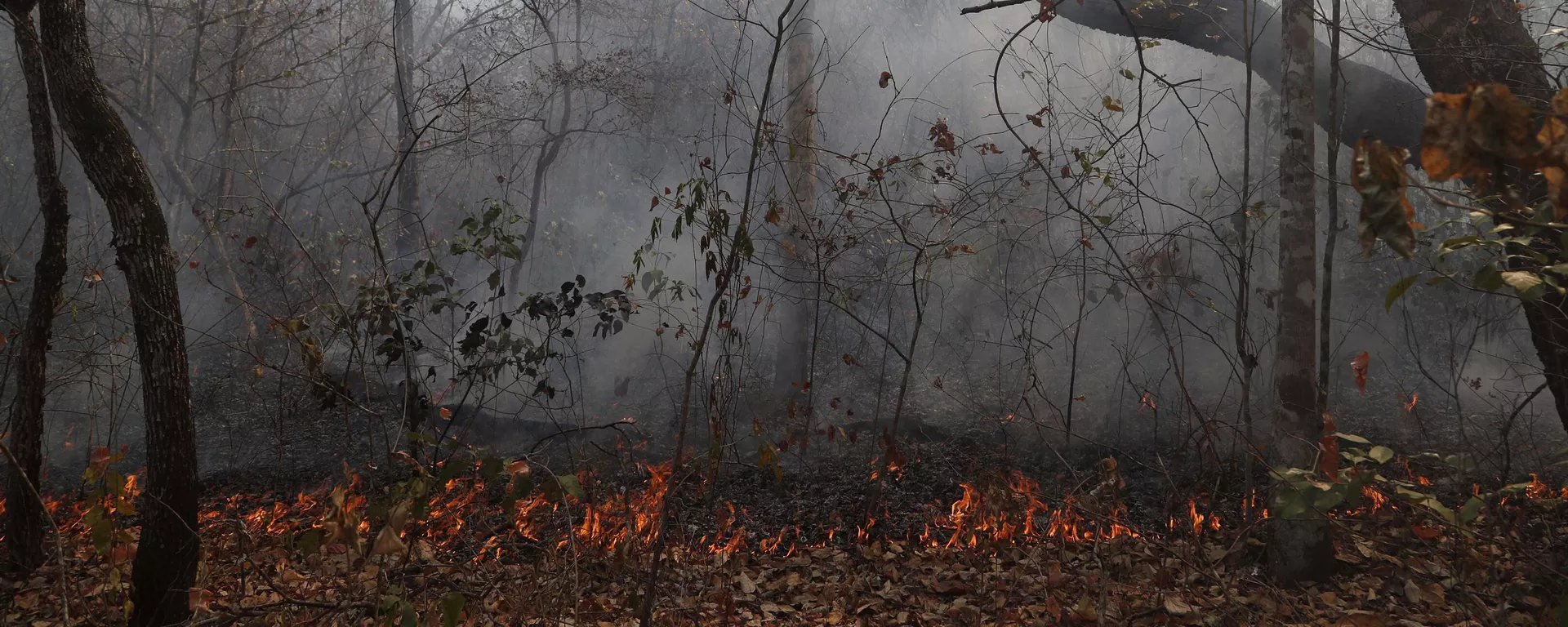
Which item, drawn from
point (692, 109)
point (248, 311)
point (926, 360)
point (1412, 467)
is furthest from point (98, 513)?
point (692, 109)

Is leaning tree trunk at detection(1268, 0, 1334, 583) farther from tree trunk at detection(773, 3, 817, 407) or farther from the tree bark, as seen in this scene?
tree trunk at detection(773, 3, 817, 407)

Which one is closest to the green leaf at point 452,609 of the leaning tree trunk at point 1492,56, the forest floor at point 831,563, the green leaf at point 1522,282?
the forest floor at point 831,563

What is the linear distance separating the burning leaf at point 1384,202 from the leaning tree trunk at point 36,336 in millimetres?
4237

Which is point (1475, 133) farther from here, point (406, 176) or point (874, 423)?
point (406, 176)

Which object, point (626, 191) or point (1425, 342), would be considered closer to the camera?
point (1425, 342)

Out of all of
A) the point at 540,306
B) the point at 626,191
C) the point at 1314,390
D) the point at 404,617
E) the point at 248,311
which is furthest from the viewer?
the point at 626,191

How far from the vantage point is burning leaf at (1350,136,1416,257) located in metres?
1.07

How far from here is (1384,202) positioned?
1093 mm

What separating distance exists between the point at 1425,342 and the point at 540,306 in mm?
9214

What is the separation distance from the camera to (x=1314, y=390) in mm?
3252

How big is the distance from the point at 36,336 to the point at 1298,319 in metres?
5.23

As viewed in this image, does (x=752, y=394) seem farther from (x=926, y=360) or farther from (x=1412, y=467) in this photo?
(x=1412, y=467)

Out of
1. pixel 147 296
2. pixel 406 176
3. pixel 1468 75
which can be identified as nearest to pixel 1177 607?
pixel 1468 75

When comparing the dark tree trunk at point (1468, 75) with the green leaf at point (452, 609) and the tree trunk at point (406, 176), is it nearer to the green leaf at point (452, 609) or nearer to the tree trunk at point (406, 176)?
the green leaf at point (452, 609)
